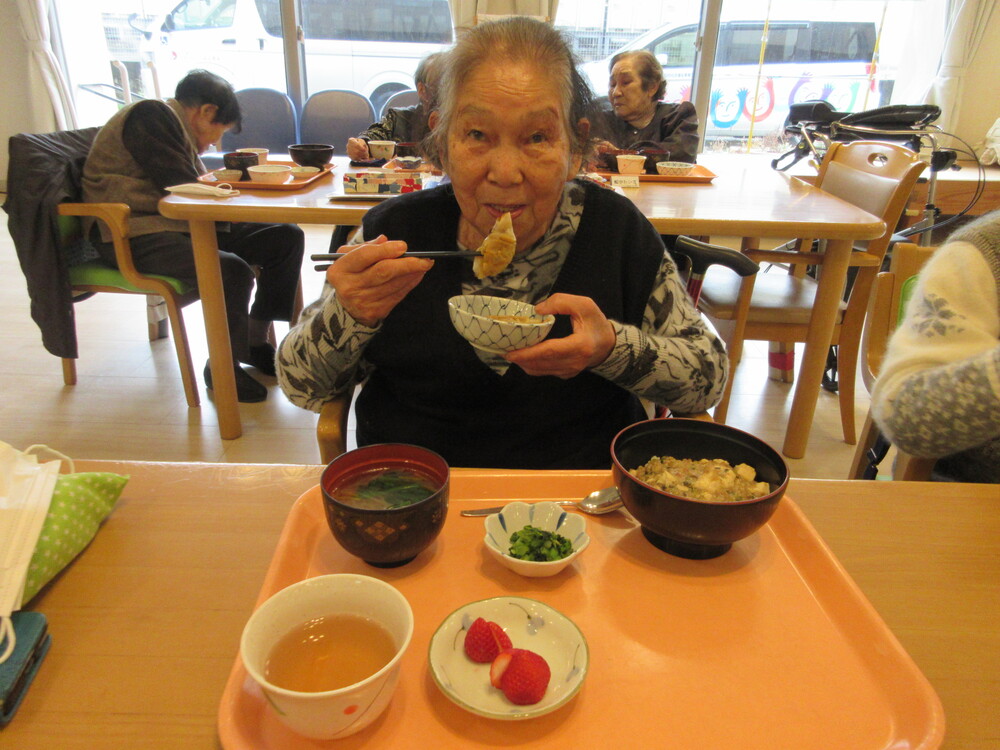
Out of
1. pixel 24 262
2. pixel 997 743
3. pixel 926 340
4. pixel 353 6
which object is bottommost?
pixel 24 262

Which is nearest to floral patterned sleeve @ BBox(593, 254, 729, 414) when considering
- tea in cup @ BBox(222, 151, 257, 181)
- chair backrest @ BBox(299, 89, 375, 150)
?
tea in cup @ BBox(222, 151, 257, 181)

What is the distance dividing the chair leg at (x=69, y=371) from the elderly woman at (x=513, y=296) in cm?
221

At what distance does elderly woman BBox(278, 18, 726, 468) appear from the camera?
1040 millimetres

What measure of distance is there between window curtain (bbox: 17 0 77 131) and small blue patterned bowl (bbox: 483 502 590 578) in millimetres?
6964

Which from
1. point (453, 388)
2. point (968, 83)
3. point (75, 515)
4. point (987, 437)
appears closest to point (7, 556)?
point (75, 515)

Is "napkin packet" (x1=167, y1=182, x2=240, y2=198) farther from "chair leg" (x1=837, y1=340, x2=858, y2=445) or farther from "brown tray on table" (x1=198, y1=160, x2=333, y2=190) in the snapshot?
"chair leg" (x1=837, y1=340, x2=858, y2=445)

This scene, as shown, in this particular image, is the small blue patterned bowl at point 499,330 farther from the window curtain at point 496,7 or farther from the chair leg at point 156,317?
the window curtain at point 496,7

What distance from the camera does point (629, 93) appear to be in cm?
356

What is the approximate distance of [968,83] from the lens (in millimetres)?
5062

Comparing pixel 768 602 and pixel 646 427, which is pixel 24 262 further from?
pixel 768 602

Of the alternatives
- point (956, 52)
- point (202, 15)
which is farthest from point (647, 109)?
point (202, 15)

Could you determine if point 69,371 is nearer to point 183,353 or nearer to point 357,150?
point 183,353

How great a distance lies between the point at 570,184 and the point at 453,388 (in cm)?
45

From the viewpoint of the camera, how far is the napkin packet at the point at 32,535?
23.2 inches
